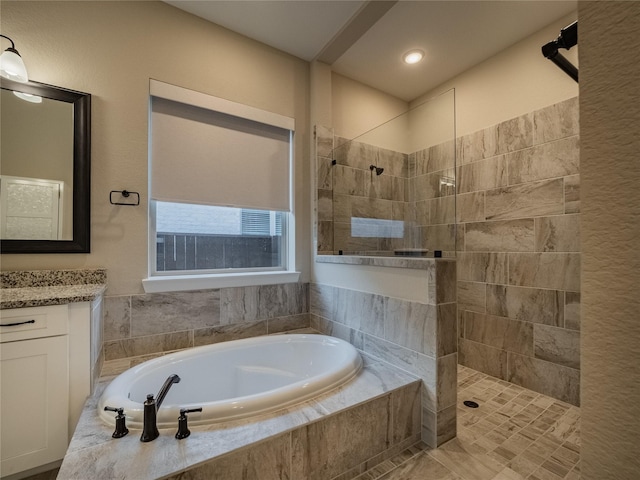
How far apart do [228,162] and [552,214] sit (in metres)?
2.41

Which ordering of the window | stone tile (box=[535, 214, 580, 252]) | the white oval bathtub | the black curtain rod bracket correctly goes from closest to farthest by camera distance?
the black curtain rod bracket
the white oval bathtub
stone tile (box=[535, 214, 580, 252])
the window

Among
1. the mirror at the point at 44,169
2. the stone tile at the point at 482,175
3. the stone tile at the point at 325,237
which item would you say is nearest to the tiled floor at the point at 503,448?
the stone tile at the point at 325,237

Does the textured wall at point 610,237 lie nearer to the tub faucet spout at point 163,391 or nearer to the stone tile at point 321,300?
the tub faucet spout at point 163,391

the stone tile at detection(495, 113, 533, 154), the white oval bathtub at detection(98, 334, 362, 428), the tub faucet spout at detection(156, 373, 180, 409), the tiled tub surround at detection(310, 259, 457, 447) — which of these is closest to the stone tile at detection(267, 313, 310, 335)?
the white oval bathtub at detection(98, 334, 362, 428)

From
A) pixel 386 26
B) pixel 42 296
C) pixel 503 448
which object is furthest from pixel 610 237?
pixel 386 26

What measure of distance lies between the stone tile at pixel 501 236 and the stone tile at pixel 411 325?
114 centimetres

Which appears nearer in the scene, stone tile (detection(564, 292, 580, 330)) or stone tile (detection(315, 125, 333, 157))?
stone tile (detection(564, 292, 580, 330))

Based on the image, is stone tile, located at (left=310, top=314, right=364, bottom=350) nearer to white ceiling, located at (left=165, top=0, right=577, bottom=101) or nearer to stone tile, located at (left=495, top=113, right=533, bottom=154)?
stone tile, located at (left=495, top=113, right=533, bottom=154)

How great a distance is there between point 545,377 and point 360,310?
139cm

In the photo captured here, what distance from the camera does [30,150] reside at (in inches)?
63.5

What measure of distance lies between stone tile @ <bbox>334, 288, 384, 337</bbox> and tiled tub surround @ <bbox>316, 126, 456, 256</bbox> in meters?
0.43

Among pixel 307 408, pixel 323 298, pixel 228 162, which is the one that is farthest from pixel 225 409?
pixel 228 162

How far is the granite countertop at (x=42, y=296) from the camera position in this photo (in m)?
1.24

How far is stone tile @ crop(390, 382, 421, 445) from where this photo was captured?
1.49m
